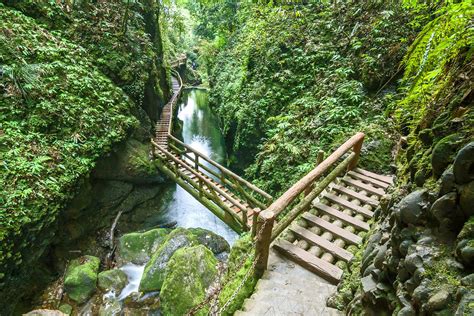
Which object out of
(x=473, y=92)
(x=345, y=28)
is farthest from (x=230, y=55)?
(x=473, y=92)

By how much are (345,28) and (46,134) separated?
9.96 meters

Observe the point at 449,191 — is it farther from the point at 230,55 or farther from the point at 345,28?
the point at 230,55

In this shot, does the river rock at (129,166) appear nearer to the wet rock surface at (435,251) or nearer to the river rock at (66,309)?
the river rock at (66,309)

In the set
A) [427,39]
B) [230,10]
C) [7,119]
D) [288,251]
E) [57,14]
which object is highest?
[230,10]

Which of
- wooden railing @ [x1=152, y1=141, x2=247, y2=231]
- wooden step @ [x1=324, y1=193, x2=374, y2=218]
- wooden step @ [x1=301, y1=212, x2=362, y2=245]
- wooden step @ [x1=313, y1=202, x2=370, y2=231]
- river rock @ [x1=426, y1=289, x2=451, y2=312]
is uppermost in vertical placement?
river rock @ [x1=426, y1=289, x2=451, y2=312]

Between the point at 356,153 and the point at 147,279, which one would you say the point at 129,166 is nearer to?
the point at 147,279

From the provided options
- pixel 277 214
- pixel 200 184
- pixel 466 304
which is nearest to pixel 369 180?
pixel 277 214

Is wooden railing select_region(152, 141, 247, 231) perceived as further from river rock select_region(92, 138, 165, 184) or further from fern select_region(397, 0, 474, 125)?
fern select_region(397, 0, 474, 125)

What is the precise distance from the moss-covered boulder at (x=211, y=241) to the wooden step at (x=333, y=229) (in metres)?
4.66

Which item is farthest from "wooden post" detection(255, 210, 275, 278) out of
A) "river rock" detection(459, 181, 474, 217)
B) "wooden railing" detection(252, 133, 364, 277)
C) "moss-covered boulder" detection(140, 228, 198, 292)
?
"moss-covered boulder" detection(140, 228, 198, 292)

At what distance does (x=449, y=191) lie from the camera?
5.01 ft

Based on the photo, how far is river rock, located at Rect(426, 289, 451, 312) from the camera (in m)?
1.30

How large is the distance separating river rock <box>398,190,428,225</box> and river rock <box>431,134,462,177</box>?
0.18 metres

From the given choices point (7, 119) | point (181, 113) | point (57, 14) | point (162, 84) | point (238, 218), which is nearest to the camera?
point (7, 119)
